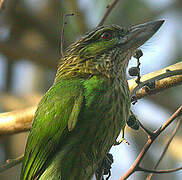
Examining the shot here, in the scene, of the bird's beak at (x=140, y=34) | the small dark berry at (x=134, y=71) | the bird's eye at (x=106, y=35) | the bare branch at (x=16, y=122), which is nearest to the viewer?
the small dark berry at (x=134, y=71)

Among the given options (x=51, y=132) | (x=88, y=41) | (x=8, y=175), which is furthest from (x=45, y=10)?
(x=51, y=132)

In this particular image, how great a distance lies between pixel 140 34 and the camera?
11.7ft

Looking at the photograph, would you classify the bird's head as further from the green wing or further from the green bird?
the green wing

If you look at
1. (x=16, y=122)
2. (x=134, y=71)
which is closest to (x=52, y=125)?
(x=134, y=71)

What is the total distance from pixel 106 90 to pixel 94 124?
32 cm

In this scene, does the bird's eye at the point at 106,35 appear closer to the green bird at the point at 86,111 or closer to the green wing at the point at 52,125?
the green bird at the point at 86,111

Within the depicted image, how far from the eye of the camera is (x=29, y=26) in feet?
29.7

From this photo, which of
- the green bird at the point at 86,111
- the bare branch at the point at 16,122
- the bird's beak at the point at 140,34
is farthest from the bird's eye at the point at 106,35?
the bare branch at the point at 16,122

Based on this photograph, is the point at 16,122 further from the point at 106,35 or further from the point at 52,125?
the point at 106,35

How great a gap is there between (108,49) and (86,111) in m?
0.72

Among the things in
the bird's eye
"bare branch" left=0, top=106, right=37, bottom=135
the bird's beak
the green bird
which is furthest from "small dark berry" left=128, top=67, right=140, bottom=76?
"bare branch" left=0, top=106, right=37, bottom=135

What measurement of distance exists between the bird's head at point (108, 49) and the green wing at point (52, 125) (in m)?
0.23

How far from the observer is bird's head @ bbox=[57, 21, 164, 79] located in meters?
3.55

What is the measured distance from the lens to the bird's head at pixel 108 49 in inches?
140
